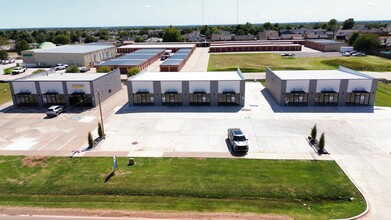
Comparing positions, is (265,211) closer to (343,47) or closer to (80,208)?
(80,208)

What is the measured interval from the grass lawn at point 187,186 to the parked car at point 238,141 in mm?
1748

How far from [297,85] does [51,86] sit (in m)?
40.4

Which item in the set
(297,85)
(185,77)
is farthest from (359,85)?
(185,77)

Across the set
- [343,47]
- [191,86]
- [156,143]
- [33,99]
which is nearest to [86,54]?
[33,99]

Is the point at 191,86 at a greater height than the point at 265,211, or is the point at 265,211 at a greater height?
the point at 191,86

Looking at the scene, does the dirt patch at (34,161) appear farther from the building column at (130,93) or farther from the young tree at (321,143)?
the young tree at (321,143)

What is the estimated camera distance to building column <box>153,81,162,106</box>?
45.8m

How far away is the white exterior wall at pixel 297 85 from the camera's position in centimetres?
4431

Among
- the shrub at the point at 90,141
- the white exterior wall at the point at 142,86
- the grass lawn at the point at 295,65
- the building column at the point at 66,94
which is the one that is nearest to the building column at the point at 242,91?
the white exterior wall at the point at 142,86

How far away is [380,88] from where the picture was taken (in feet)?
186

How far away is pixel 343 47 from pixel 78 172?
11698 centimetres

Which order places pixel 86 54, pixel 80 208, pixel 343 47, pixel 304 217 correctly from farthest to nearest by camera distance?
pixel 343 47
pixel 86 54
pixel 80 208
pixel 304 217

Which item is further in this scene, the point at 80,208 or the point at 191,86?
the point at 191,86

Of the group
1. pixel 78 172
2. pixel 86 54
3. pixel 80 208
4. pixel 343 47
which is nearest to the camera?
pixel 80 208
